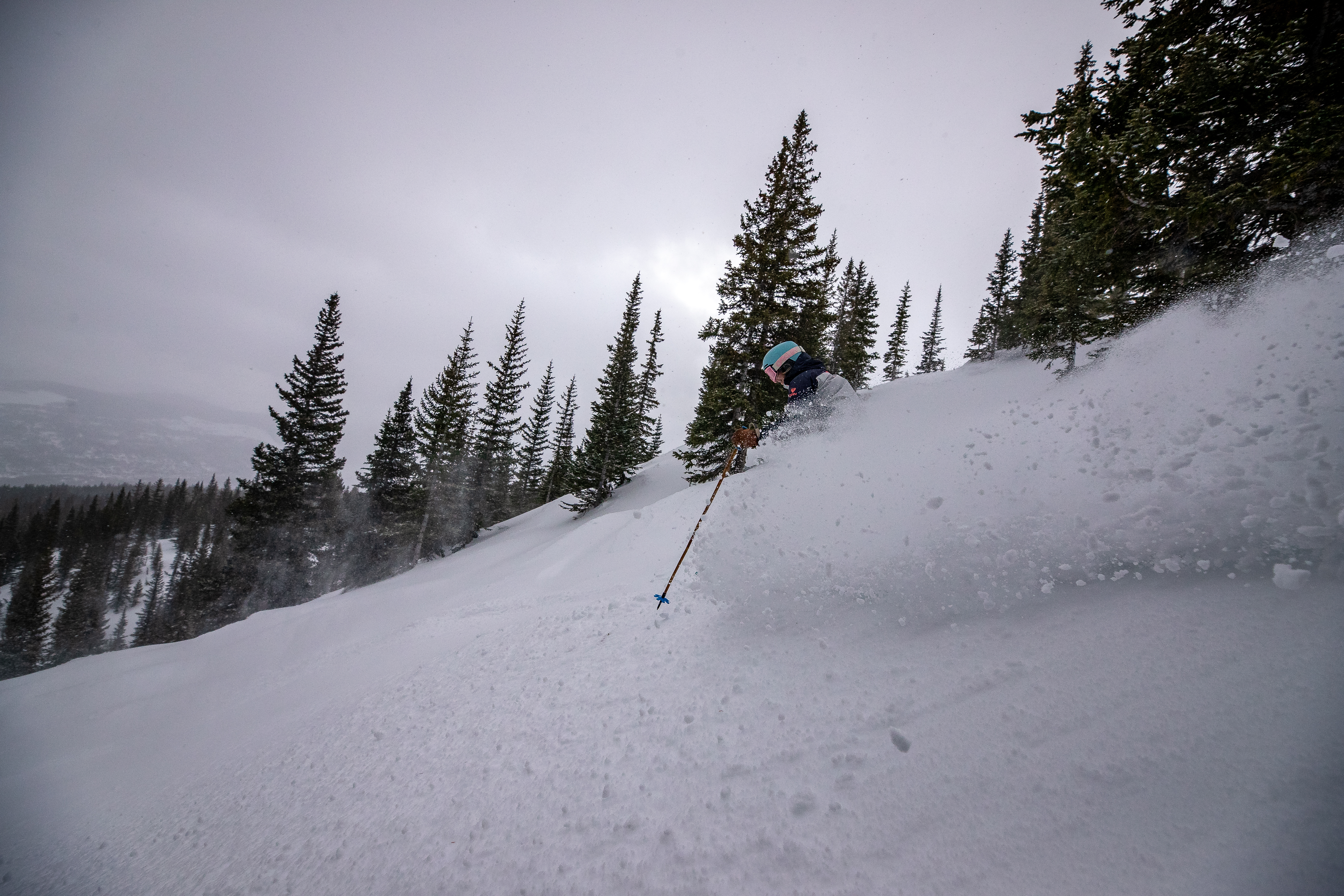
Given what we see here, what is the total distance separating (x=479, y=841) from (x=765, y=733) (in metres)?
1.85

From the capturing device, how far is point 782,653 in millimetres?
3775

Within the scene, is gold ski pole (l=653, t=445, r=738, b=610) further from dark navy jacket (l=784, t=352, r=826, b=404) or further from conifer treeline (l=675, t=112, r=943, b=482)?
conifer treeline (l=675, t=112, r=943, b=482)

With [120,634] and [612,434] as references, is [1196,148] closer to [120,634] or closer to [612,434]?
[612,434]

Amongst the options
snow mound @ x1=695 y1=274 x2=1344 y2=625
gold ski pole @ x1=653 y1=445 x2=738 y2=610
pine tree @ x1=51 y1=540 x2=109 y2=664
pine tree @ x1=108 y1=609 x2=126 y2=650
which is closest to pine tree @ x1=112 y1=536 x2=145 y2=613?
pine tree @ x1=108 y1=609 x2=126 y2=650

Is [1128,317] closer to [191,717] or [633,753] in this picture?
[633,753]

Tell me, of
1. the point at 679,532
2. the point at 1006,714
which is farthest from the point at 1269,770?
the point at 679,532

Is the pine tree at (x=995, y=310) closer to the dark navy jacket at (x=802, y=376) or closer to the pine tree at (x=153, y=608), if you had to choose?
the dark navy jacket at (x=802, y=376)

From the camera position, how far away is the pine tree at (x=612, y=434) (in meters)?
26.7

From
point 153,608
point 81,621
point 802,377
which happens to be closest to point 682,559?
point 802,377

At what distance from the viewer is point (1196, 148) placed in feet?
21.3

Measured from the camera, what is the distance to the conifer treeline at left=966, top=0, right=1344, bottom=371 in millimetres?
5570

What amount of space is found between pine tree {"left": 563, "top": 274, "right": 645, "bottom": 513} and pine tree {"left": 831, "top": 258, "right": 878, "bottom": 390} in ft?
45.8

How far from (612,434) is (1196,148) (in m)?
23.4

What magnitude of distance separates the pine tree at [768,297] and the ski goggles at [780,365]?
23.4 ft
